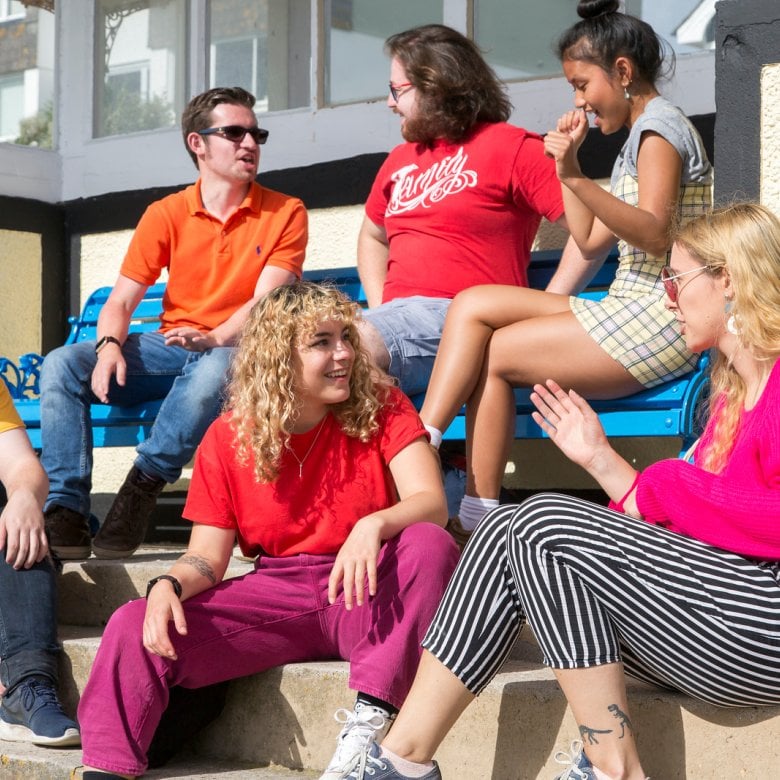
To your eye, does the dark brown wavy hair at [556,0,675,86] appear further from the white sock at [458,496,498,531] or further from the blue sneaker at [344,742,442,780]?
the blue sneaker at [344,742,442,780]

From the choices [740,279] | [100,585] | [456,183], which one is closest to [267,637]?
[100,585]

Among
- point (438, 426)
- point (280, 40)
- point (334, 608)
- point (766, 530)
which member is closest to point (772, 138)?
point (438, 426)

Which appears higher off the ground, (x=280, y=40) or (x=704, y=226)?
(x=280, y=40)

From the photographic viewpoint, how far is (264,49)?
551 cm

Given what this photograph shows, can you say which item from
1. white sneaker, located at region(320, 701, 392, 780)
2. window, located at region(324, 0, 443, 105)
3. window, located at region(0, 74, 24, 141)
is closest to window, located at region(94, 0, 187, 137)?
window, located at region(0, 74, 24, 141)

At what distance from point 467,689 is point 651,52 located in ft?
6.26

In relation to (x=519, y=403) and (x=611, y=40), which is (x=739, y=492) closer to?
(x=519, y=403)

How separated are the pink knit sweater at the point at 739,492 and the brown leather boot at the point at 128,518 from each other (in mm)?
1889

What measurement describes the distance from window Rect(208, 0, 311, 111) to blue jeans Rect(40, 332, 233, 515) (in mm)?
1604

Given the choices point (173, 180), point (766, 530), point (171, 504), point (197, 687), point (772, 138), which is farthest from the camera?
point (173, 180)

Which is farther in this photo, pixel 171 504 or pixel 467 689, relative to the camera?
pixel 171 504

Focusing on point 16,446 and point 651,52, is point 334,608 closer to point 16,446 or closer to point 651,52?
point 16,446

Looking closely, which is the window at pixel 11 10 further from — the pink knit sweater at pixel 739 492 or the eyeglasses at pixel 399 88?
the pink knit sweater at pixel 739 492

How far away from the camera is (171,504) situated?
5.17m
